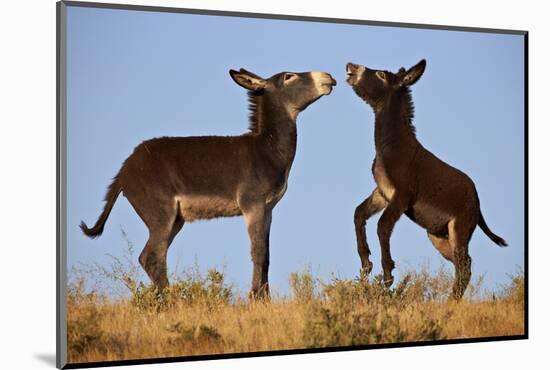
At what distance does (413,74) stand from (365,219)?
156 centimetres

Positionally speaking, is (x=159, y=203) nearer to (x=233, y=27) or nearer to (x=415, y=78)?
(x=233, y=27)

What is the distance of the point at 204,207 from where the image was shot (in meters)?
11.8

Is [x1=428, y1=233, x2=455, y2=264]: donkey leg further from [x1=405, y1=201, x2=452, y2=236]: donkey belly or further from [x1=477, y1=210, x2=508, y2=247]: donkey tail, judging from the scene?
[x1=477, y1=210, x2=508, y2=247]: donkey tail

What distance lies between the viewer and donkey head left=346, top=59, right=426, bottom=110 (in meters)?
12.5

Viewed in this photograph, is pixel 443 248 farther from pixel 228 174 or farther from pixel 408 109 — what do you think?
pixel 228 174

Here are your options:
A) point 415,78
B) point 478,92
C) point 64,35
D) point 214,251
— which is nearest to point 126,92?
point 64,35

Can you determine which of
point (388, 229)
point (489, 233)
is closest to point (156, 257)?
point (388, 229)

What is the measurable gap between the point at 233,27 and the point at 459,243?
3.20m

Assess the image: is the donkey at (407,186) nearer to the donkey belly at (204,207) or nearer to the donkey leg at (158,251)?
the donkey belly at (204,207)

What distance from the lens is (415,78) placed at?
1279cm

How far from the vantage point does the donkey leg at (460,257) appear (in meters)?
12.8

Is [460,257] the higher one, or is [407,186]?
[407,186]

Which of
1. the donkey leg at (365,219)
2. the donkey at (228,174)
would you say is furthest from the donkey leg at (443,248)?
the donkey at (228,174)

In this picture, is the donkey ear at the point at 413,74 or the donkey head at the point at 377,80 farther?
the donkey ear at the point at 413,74
